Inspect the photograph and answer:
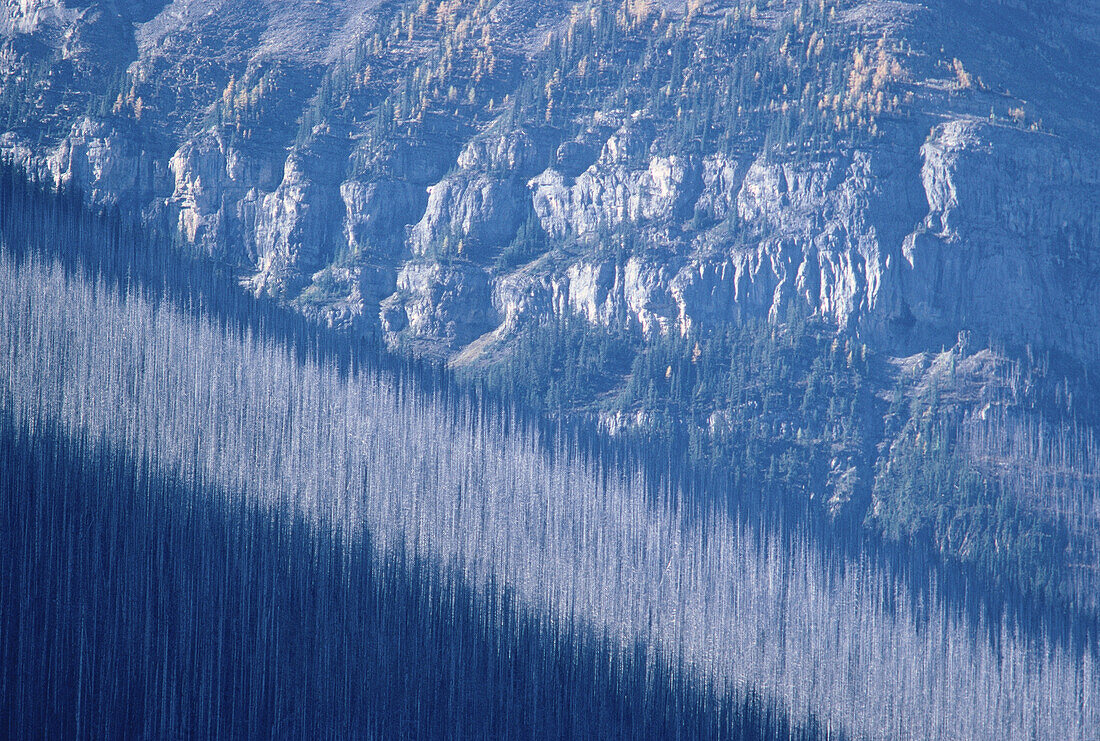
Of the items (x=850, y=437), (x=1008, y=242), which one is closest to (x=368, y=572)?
(x=850, y=437)

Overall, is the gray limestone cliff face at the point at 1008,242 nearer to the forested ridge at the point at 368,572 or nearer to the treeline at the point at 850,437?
the treeline at the point at 850,437

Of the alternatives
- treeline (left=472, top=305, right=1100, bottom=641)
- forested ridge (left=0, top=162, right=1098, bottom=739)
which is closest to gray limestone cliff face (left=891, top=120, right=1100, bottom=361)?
treeline (left=472, top=305, right=1100, bottom=641)

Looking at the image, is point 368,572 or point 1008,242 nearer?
point 368,572

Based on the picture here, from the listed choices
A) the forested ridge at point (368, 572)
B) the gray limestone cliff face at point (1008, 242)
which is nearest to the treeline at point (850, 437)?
the gray limestone cliff face at point (1008, 242)

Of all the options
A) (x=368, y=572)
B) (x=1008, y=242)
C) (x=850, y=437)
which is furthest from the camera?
(x=1008, y=242)

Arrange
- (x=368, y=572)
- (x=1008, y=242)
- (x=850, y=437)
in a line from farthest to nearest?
(x=1008, y=242) < (x=850, y=437) < (x=368, y=572)

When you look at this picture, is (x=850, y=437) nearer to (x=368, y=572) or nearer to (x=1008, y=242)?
(x=1008, y=242)

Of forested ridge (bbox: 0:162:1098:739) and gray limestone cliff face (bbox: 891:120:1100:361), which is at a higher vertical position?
gray limestone cliff face (bbox: 891:120:1100:361)

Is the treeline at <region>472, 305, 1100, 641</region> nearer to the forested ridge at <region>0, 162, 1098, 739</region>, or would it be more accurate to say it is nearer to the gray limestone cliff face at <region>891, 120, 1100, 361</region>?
the gray limestone cliff face at <region>891, 120, 1100, 361</region>
